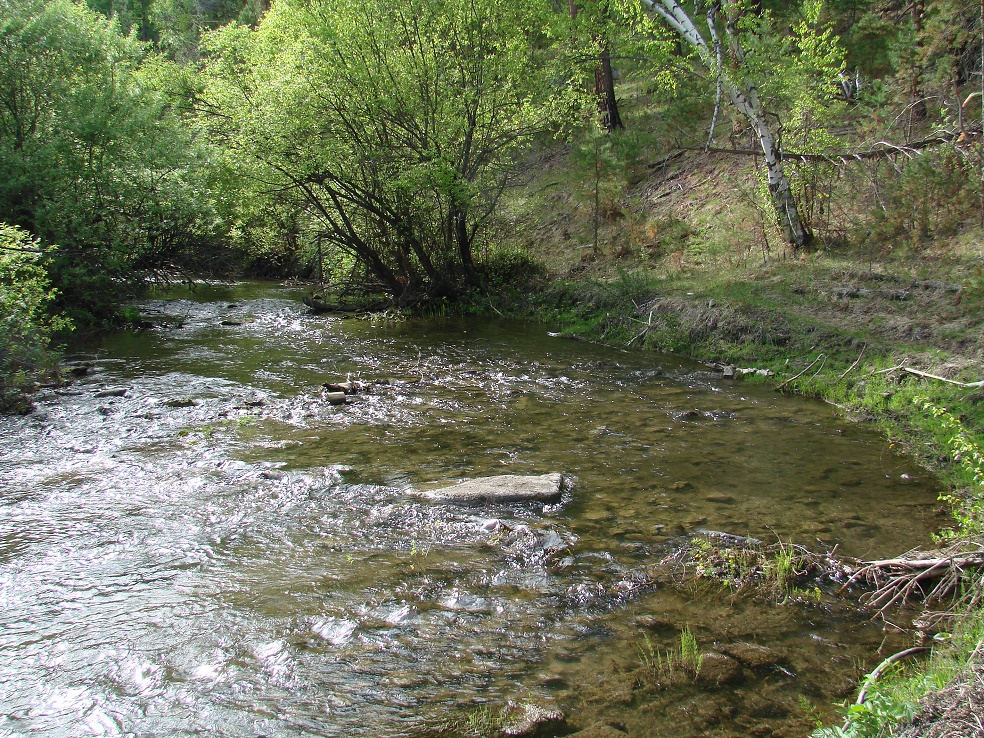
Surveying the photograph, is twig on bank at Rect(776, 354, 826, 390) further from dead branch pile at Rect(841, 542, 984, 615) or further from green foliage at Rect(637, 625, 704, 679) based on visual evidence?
green foliage at Rect(637, 625, 704, 679)

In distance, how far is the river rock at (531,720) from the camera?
3875 mm

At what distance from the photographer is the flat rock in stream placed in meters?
7.12

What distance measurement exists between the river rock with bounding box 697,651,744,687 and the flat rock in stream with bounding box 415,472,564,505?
280 centimetres

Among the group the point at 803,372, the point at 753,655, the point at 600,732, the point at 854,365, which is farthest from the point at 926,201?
the point at 600,732

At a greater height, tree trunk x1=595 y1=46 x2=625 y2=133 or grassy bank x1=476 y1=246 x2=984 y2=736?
tree trunk x1=595 y1=46 x2=625 y2=133

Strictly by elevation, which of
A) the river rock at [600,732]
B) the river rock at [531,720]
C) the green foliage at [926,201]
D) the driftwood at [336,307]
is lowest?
the river rock at [600,732]

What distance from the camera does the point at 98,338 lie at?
16062 mm

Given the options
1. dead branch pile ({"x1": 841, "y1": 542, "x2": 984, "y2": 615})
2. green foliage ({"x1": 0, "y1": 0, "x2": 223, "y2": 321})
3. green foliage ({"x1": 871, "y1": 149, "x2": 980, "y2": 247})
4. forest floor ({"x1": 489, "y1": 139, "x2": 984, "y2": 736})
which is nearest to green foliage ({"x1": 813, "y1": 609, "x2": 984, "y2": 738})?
forest floor ({"x1": 489, "y1": 139, "x2": 984, "y2": 736})

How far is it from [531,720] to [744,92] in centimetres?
1439

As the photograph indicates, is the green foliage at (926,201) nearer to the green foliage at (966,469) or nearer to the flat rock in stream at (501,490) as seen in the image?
the green foliage at (966,469)

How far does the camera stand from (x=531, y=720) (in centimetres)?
396

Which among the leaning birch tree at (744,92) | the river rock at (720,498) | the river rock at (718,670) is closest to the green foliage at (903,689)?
the river rock at (718,670)

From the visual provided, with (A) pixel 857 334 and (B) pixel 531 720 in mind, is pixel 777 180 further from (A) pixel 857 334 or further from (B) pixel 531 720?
(B) pixel 531 720

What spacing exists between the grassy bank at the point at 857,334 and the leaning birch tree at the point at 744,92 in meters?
0.88
